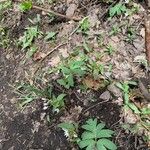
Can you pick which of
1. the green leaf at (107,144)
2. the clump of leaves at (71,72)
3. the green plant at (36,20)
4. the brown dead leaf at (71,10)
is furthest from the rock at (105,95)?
the green plant at (36,20)

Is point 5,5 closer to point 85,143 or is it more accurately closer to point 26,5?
point 26,5

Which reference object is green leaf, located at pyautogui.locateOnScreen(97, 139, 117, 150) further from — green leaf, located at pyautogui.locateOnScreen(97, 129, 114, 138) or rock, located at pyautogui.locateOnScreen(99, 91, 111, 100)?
rock, located at pyautogui.locateOnScreen(99, 91, 111, 100)

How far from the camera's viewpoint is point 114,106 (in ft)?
12.2

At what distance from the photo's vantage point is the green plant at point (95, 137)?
3.34 metres

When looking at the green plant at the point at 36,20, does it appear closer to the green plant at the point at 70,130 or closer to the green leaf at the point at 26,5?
the green leaf at the point at 26,5

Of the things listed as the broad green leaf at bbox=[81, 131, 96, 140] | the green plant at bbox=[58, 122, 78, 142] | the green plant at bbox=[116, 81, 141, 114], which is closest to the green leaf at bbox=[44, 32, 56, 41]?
the green plant at bbox=[116, 81, 141, 114]

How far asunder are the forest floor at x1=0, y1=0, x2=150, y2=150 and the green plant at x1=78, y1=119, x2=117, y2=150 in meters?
0.14

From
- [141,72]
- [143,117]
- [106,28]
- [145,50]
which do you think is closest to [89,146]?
[143,117]

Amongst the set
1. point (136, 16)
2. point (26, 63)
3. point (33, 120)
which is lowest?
point (33, 120)

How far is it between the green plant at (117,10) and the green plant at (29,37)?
3.40ft

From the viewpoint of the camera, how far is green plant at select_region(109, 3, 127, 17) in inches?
174

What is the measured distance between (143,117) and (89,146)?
67 centimetres

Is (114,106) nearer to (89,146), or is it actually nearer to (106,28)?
(89,146)

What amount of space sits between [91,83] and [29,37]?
4.21 feet
